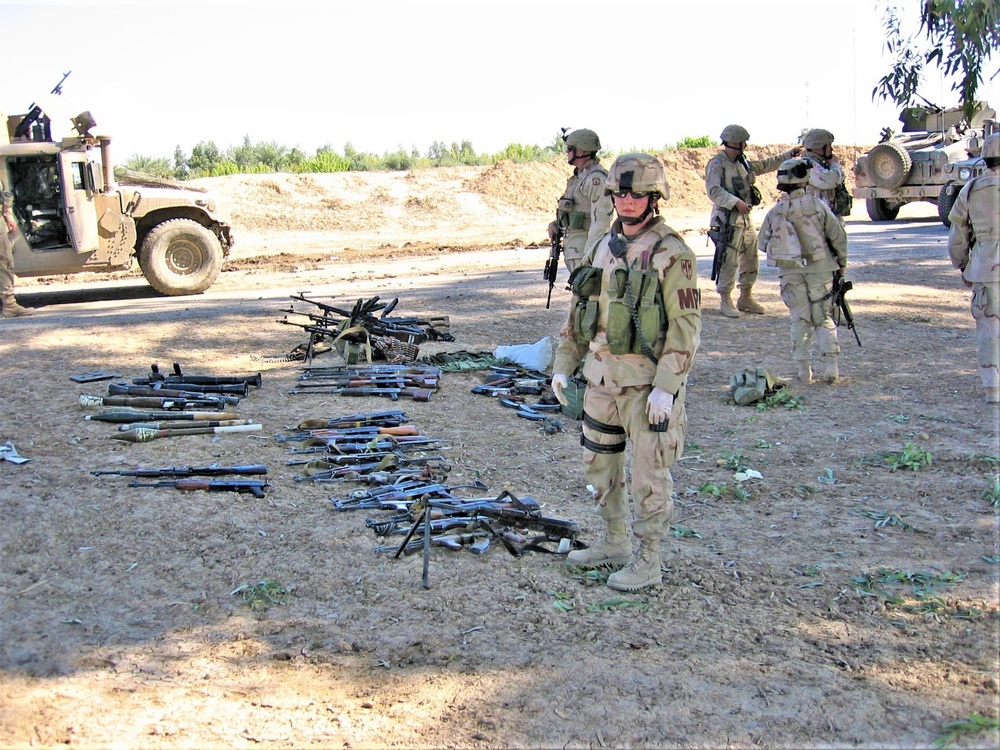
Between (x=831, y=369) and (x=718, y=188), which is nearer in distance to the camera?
(x=831, y=369)

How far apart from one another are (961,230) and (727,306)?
13.7 ft

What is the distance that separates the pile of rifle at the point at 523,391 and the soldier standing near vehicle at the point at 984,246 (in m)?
3.31

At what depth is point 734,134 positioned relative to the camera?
35.0ft

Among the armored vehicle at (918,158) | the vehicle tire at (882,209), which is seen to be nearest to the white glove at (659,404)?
the armored vehicle at (918,158)

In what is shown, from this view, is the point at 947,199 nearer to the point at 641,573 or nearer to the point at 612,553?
the point at 612,553

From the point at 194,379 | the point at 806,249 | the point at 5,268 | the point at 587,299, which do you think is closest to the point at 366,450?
the point at 194,379

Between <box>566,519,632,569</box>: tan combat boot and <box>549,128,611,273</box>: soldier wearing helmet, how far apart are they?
3.74 m

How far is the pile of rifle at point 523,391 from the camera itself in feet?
25.2

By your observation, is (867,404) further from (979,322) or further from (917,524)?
(917,524)

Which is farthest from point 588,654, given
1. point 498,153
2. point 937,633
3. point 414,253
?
point 498,153

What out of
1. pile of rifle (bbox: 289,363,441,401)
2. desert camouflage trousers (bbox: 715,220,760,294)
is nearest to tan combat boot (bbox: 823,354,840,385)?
desert camouflage trousers (bbox: 715,220,760,294)

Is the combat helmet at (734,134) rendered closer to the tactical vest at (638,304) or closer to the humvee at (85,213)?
the tactical vest at (638,304)

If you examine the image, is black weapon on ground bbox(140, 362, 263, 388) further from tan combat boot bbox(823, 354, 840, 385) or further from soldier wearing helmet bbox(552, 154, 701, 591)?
tan combat boot bbox(823, 354, 840, 385)

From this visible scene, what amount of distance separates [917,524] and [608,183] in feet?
8.89
